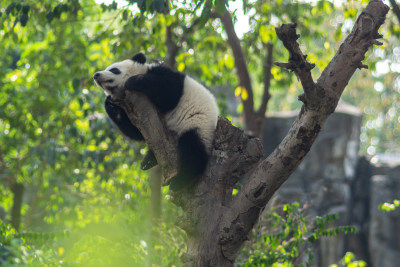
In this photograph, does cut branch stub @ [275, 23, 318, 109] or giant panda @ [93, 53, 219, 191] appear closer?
cut branch stub @ [275, 23, 318, 109]

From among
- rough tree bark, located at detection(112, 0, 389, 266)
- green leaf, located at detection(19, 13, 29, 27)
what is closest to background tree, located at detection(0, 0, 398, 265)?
green leaf, located at detection(19, 13, 29, 27)

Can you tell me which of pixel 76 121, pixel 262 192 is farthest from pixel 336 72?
pixel 76 121

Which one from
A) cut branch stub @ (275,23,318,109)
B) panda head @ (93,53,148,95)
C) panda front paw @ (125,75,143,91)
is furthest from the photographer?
panda head @ (93,53,148,95)

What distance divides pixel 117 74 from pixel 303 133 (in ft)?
6.93

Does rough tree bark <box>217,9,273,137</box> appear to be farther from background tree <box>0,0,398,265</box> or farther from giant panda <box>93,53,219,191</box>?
giant panda <box>93,53,219,191</box>

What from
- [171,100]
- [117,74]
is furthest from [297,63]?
[117,74]

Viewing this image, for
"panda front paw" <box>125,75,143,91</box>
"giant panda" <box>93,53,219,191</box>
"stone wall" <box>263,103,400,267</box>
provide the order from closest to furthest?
1. "panda front paw" <box>125,75,143,91</box>
2. "giant panda" <box>93,53,219,191</box>
3. "stone wall" <box>263,103,400,267</box>

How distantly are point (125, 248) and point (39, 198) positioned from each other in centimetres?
328

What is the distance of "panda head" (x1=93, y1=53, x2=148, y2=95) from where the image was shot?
4102 millimetres

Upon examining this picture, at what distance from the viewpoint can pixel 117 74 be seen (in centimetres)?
425

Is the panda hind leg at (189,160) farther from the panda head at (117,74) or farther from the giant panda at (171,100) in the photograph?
the panda head at (117,74)

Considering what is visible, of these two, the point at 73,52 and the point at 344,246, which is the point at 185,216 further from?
the point at 344,246

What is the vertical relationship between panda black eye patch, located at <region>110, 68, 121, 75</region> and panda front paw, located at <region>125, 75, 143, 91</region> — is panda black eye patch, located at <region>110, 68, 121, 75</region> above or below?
below

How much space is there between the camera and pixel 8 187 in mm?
7293
